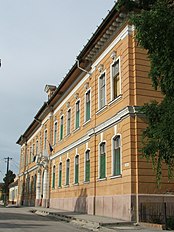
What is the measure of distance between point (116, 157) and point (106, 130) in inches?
74.3

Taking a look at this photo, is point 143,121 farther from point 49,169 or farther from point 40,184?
point 40,184

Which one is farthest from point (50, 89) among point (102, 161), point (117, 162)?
point (117, 162)

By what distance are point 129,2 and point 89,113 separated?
12790 millimetres

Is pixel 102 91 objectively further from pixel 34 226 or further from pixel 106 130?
pixel 34 226

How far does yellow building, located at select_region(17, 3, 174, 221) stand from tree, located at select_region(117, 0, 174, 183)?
5.18 meters

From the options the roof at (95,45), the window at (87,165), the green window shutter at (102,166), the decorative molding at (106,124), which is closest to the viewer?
the decorative molding at (106,124)

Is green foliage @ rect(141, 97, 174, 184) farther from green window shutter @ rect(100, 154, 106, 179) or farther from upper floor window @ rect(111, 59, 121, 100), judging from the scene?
green window shutter @ rect(100, 154, 106, 179)

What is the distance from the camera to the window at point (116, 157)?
17564mm

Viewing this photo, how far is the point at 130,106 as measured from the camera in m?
16.5

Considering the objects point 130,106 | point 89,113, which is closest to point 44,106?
point 89,113

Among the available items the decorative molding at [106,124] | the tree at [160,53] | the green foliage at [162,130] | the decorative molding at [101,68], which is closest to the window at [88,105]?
the decorative molding at [106,124]

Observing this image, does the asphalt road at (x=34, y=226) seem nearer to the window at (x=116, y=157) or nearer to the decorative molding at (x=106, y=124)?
the window at (x=116, y=157)

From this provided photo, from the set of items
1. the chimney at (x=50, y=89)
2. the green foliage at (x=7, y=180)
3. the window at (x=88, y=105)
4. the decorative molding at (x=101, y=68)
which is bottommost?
the green foliage at (x=7, y=180)

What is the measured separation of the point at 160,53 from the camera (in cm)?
999
